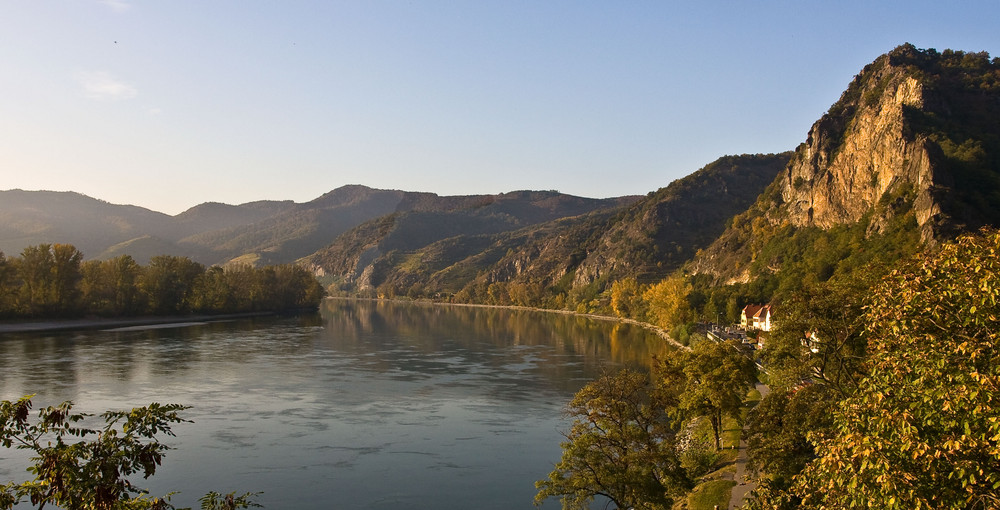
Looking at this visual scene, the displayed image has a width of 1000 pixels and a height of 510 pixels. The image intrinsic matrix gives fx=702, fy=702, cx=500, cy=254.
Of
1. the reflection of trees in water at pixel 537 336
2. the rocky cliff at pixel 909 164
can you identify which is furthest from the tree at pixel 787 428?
the rocky cliff at pixel 909 164

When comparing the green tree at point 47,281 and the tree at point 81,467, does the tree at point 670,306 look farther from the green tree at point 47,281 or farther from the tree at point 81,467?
the tree at point 81,467

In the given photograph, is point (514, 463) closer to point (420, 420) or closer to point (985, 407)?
point (420, 420)

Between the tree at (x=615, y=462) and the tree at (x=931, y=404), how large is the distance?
48.4 feet

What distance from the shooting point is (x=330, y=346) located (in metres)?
126

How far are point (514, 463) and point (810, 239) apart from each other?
14486 centimetres

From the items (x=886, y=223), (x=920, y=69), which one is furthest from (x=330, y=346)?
(x=920, y=69)

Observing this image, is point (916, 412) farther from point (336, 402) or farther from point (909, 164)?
point (909, 164)

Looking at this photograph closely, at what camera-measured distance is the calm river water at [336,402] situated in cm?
4400

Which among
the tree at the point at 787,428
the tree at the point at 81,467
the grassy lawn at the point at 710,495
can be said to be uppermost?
the tree at the point at 81,467

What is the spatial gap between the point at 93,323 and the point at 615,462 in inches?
6135

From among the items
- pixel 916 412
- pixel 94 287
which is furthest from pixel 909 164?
pixel 94 287

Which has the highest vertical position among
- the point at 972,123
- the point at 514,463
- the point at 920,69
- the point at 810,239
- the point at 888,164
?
the point at 920,69

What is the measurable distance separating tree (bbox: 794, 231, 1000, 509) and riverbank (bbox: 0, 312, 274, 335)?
509 ft

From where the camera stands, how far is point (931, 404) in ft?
49.4
